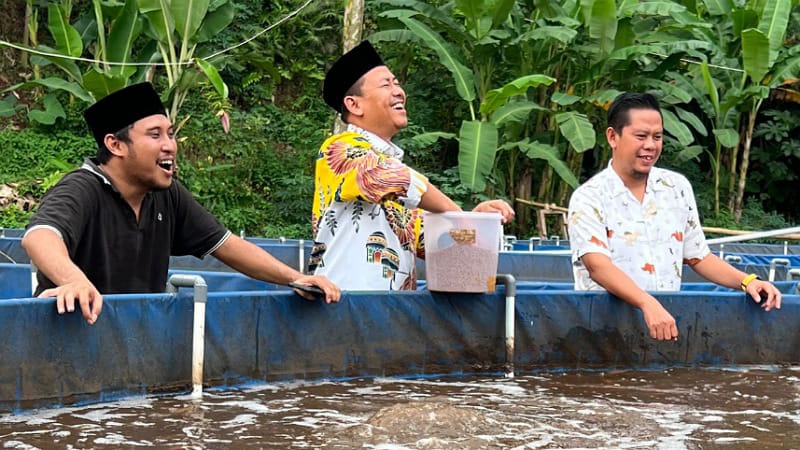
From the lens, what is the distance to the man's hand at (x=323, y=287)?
13.7ft

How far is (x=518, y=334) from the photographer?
4719 millimetres

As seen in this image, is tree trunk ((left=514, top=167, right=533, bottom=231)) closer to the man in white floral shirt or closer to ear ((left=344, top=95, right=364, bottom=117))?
the man in white floral shirt

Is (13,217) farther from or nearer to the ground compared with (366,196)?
farther from the ground

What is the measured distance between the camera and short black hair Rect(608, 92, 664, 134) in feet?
15.8

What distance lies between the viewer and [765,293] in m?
4.96

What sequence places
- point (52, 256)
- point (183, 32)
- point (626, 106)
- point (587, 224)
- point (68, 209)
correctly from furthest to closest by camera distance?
point (183, 32)
point (626, 106)
point (587, 224)
point (68, 209)
point (52, 256)

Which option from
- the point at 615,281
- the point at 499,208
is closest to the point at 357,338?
the point at 499,208

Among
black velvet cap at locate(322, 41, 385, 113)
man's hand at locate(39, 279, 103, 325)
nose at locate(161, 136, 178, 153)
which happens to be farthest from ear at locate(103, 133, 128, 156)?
black velvet cap at locate(322, 41, 385, 113)

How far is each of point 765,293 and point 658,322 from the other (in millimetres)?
733

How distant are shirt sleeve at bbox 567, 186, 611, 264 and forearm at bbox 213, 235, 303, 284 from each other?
1.18 meters

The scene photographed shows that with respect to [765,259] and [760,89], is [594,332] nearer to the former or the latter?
[765,259]

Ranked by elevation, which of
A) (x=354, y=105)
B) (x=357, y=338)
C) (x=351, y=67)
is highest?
(x=351, y=67)

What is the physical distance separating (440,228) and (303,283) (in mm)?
555

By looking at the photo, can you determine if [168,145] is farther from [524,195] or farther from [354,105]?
[524,195]
